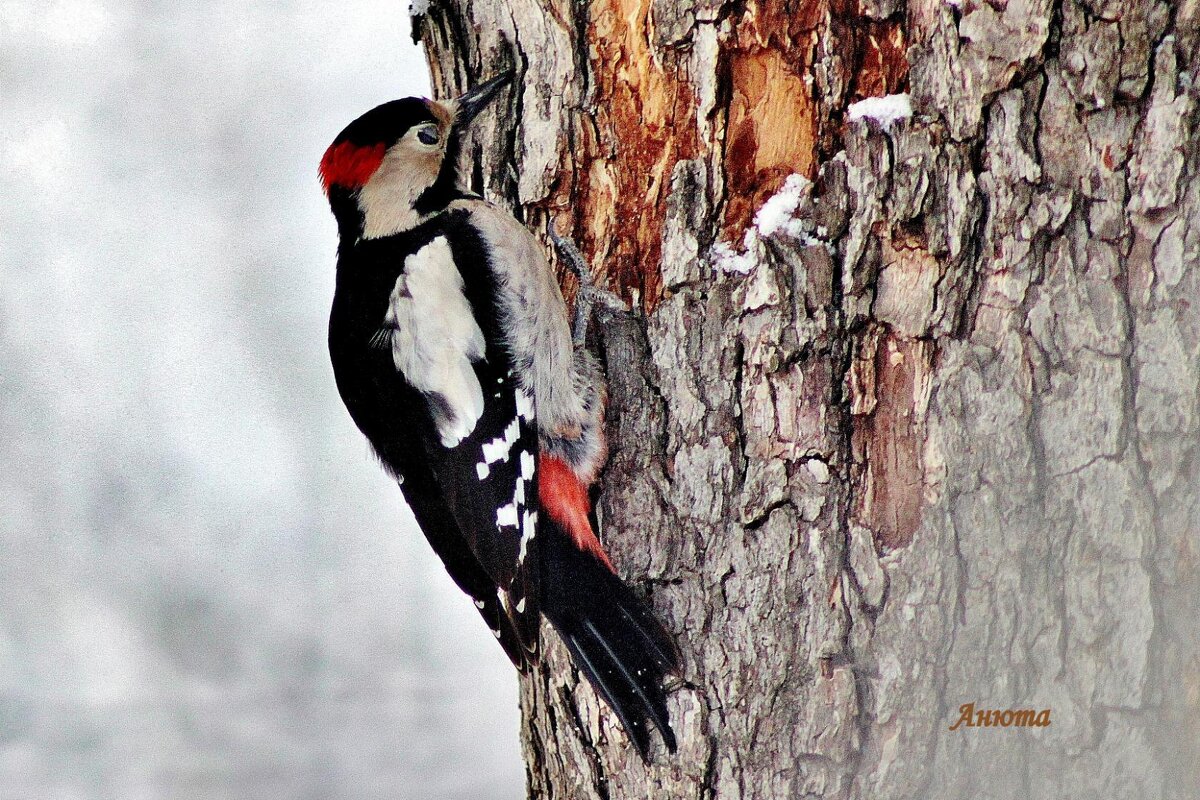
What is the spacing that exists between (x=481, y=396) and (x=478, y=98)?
1.86 ft

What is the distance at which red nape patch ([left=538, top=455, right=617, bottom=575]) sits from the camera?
1.81 m

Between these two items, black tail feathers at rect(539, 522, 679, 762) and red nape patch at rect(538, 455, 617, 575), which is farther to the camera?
red nape patch at rect(538, 455, 617, 575)

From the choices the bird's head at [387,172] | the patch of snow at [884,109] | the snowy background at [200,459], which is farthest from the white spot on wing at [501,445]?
the snowy background at [200,459]

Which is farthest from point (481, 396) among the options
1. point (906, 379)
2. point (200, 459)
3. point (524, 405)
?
point (200, 459)

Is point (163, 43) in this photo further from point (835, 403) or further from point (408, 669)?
point (835, 403)

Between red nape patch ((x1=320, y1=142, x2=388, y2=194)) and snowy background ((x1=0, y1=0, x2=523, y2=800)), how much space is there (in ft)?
4.20

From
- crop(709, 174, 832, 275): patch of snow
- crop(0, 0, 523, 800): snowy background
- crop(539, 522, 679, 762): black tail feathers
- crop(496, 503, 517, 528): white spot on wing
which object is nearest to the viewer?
crop(709, 174, 832, 275): patch of snow

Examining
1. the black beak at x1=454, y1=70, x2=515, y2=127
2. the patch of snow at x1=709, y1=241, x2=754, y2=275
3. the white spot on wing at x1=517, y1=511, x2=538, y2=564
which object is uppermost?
the black beak at x1=454, y1=70, x2=515, y2=127

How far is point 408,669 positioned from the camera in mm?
3621

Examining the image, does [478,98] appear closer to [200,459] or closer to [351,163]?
[351,163]

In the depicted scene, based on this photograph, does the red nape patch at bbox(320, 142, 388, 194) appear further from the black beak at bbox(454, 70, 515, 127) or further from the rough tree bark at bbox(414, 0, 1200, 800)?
the rough tree bark at bbox(414, 0, 1200, 800)

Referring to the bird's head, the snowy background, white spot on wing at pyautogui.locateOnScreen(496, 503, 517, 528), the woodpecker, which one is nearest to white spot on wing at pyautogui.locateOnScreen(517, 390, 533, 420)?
the woodpecker

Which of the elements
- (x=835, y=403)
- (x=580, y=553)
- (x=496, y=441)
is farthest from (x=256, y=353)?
(x=835, y=403)

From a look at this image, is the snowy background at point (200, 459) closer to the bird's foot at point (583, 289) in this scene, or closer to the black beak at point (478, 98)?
the black beak at point (478, 98)
